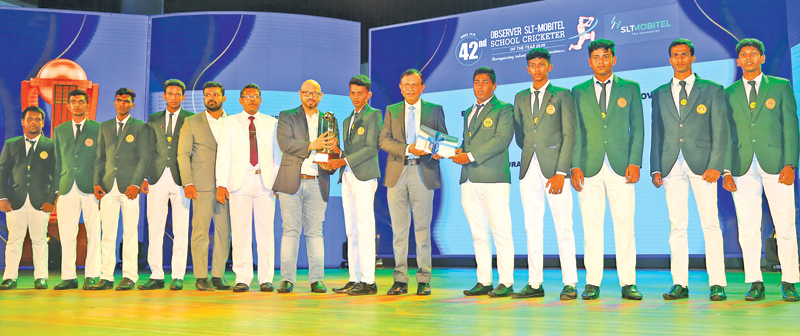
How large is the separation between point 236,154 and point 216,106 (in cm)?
47

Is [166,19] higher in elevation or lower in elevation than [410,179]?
higher

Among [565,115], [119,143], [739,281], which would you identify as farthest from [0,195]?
[739,281]

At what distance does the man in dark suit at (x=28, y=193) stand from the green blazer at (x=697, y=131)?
4579 millimetres

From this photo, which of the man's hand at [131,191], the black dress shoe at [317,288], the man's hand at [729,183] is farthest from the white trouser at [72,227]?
the man's hand at [729,183]

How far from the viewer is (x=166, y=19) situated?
7453mm

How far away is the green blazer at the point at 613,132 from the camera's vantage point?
12.4ft

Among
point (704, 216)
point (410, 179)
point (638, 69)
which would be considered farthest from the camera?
point (638, 69)

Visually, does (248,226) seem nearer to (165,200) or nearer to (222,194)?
(222,194)

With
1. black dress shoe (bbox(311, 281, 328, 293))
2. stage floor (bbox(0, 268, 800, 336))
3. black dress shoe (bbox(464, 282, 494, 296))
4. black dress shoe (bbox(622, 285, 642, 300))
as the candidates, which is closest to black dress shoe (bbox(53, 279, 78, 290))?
stage floor (bbox(0, 268, 800, 336))

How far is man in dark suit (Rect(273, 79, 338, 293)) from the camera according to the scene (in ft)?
14.5

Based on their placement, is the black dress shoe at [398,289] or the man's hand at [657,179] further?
the black dress shoe at [398,289]

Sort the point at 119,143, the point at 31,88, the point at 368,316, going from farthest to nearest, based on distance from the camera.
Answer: the point at 31,88 → the point at 119,143 → the point at 368,316

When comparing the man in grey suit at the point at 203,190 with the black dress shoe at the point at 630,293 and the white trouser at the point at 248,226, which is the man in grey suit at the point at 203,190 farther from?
the black dress shoe at the point at 630,293

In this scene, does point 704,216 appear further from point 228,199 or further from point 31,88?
point 31,88
